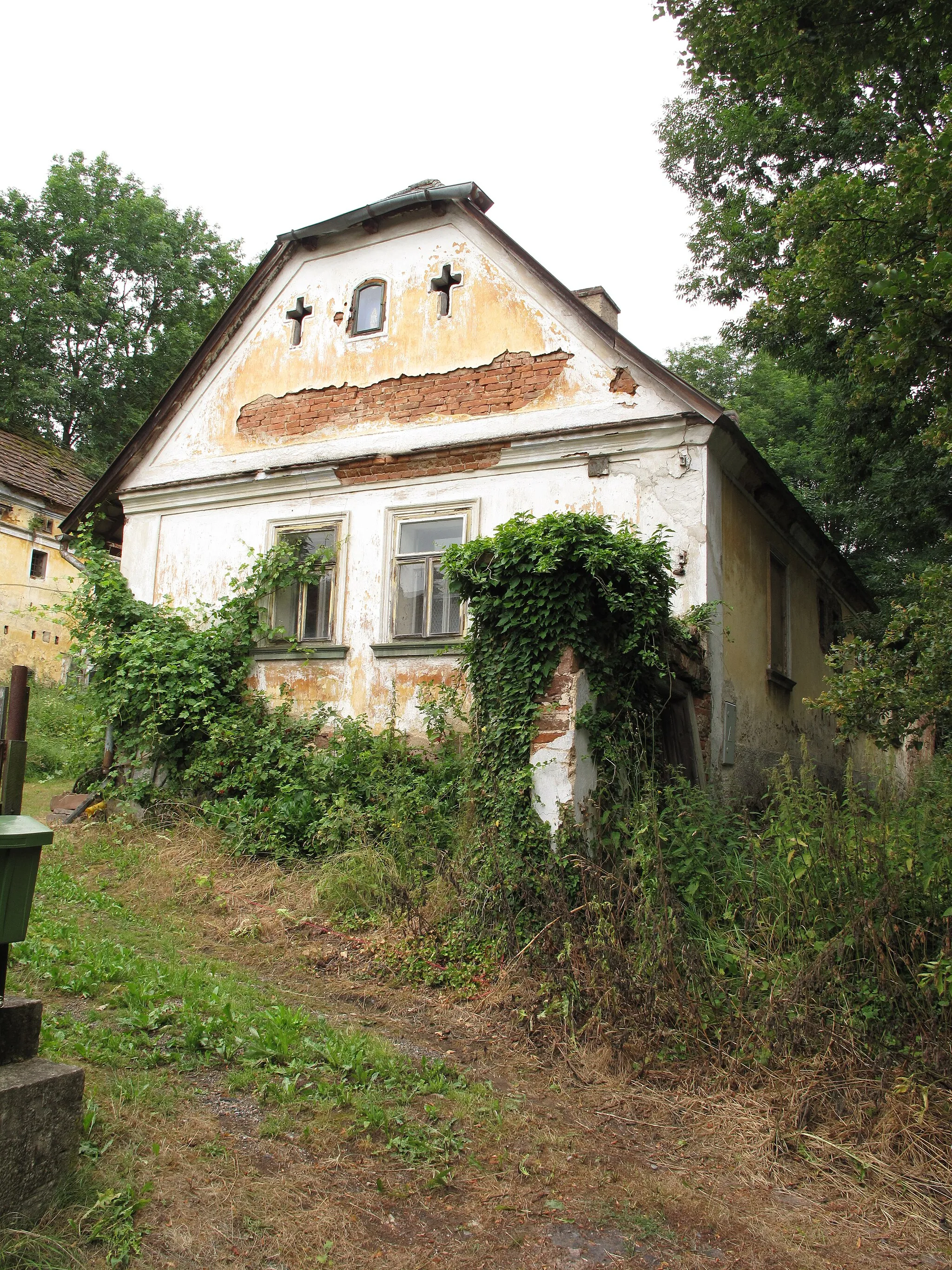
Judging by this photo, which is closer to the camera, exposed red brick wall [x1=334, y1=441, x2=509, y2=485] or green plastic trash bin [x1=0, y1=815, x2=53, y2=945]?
green plastic trash bin [x1=0, y1=815, x2=53, y2=945]

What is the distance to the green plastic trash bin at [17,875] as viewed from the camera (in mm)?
3049

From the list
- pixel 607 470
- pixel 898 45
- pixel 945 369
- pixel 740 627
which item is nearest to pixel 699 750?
pixel 740 627

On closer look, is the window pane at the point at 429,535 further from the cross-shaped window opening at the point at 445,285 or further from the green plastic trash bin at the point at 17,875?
the green plastic trash bin at the point at 17,875

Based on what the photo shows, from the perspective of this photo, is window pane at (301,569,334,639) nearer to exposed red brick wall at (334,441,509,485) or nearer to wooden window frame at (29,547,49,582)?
exposed red brick wall at (334,441,509,485)

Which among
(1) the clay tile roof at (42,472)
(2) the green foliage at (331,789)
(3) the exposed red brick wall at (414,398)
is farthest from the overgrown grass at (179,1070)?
(1) the clay tile roof at (42,472)

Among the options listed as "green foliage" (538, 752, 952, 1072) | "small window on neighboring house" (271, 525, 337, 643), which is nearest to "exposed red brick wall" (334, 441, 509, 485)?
"small window on neighboring house" (271, 525, 337, 643)

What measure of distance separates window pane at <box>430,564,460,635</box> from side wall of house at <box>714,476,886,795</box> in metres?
2.77

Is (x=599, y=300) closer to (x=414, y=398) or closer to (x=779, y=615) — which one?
(x=414, y=398)

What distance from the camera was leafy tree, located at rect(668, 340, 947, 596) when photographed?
13.8 m

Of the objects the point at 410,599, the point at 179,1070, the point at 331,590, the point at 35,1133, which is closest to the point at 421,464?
the point at 410,599

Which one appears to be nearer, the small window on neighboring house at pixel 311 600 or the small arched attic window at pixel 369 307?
the small window on neighboring house at pixel 311 600

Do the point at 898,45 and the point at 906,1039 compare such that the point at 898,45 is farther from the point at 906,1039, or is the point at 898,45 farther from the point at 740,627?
the point at 906,1039

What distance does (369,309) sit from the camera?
11.1 metres

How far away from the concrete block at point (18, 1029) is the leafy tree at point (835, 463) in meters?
12.7
